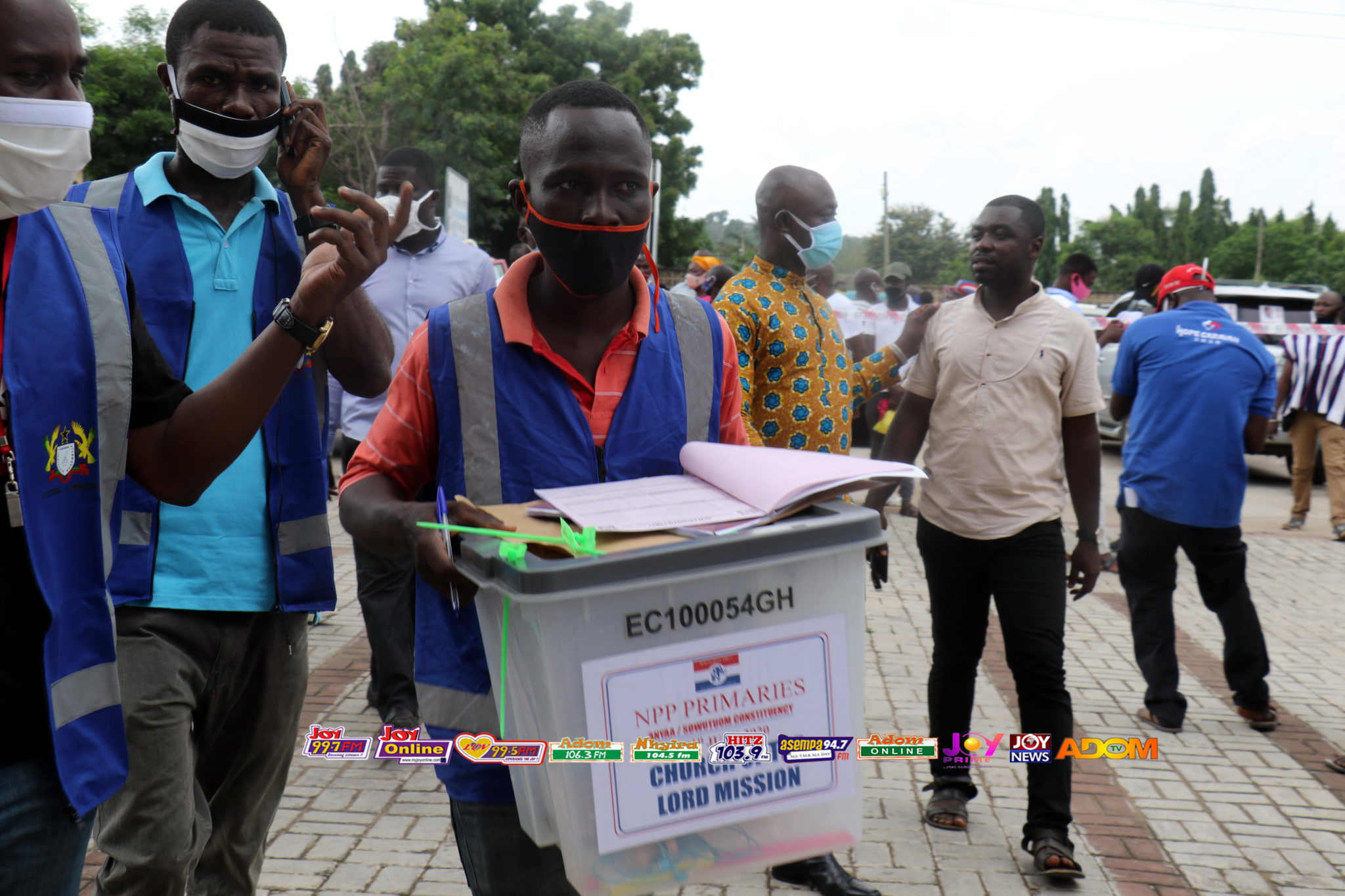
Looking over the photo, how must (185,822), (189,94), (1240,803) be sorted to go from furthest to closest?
(1240,803)
(189,94)
(185,822)

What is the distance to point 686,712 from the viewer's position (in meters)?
1.53

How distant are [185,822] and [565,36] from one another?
37.1 m

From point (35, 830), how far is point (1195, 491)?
504 cm

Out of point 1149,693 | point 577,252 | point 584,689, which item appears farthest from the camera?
point 1149,693

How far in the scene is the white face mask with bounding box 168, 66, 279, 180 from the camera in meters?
2.49

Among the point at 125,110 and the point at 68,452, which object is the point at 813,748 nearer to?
the point at 68,452

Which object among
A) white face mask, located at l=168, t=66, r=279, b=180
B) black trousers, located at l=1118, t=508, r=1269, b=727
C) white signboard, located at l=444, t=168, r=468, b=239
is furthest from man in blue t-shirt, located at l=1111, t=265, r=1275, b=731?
white signboard, located at l=444, t=168, r=468, b=239

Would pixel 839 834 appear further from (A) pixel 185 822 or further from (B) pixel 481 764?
(A) pixel 185 822

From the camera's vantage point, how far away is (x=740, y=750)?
157 centimetres

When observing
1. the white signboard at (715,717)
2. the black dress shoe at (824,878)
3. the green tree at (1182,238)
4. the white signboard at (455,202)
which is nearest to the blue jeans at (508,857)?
the white signboard at (715,717)

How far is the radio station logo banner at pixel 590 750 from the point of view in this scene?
1.49 meters

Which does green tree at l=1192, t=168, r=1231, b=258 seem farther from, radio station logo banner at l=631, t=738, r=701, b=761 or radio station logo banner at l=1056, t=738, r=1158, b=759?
radio station logo banner at l=631, t=738, r=701, b=761

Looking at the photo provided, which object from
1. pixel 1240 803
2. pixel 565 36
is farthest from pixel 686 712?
pixel 565 36

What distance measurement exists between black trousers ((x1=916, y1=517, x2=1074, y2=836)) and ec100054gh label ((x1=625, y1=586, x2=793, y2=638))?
2534 millimetres
